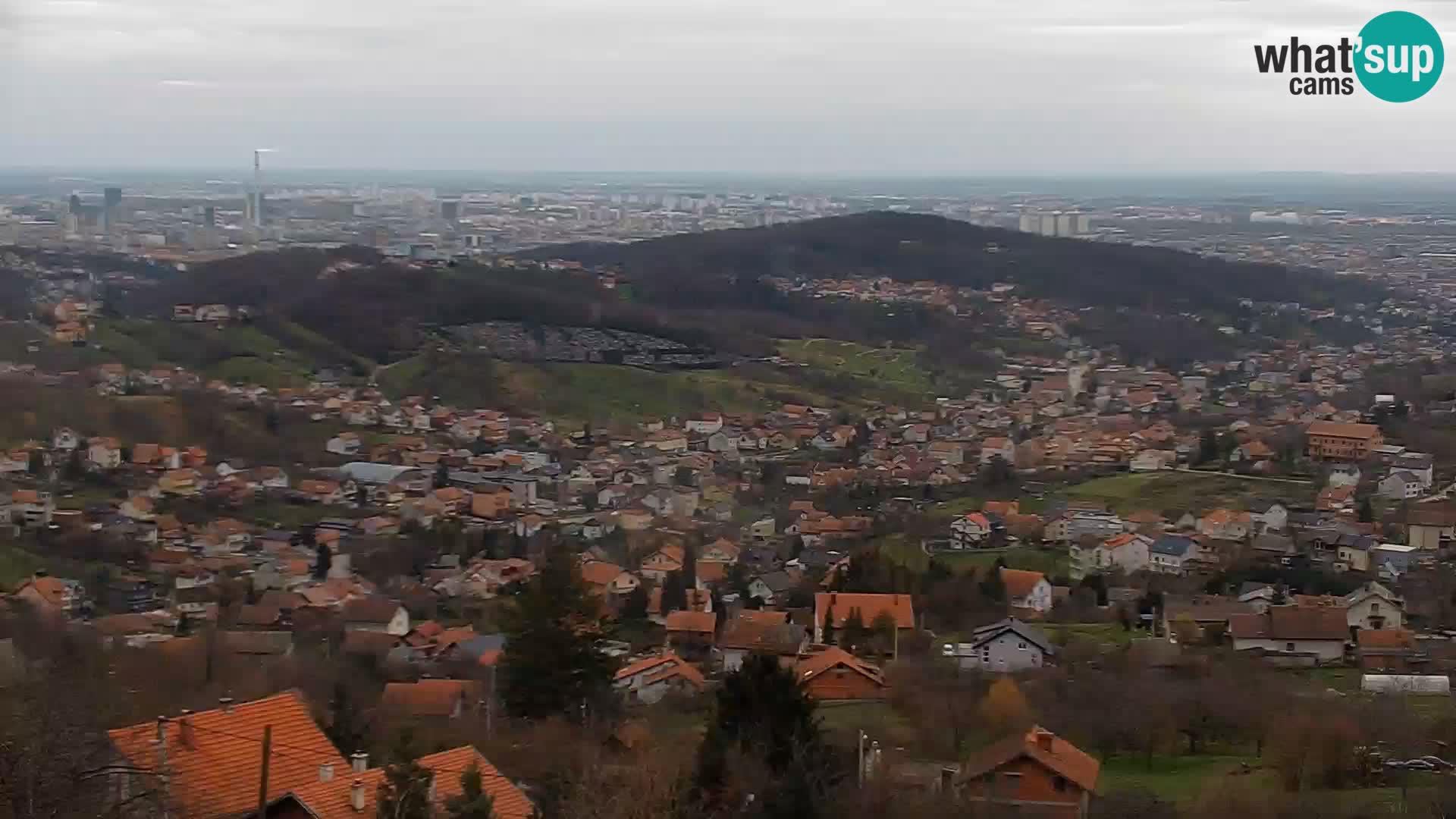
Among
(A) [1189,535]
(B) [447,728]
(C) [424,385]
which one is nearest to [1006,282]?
(C) [424,385]

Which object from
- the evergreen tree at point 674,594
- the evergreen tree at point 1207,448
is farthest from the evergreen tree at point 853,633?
the evergreen tree at point 1207,448

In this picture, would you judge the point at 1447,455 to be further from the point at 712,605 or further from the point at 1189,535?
the point at 712,605


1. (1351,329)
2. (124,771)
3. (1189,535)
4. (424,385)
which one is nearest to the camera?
(124,771)

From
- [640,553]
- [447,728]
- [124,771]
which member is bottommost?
[640,553]

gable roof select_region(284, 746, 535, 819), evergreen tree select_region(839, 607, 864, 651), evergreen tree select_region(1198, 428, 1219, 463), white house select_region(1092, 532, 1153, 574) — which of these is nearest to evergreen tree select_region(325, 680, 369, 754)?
gable roof select_region(284, 746, 535, 819)

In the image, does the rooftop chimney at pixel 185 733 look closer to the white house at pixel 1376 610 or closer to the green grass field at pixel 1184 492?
the white house at pixel 1376 610

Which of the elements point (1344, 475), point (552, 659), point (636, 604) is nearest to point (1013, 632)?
point (552, 659)
